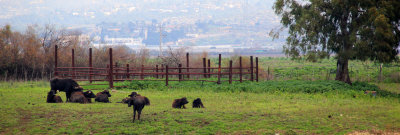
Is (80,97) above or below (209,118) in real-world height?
above

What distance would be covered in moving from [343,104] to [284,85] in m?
6.52

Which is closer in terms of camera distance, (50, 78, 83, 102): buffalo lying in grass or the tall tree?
(50, 78, 83, 102): buffalo lying in grass

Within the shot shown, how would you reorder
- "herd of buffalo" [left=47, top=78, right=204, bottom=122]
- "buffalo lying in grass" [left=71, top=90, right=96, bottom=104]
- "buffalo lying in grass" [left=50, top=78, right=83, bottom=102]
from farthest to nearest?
1. "buffalo lying in grass" [left=50, top=78, right=83, bottom=102]
2. "buffalo lying in grass" [left=71, top=90, right=96, bottom=104]
3. "herd of buffalo" [left=47, top=78, right=204, bottom=122]

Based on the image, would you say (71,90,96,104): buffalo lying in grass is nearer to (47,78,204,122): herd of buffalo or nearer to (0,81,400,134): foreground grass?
(47,78,204,122): herd of buffalo

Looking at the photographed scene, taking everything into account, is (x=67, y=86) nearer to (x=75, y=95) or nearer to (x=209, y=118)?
(x=75, y=95)

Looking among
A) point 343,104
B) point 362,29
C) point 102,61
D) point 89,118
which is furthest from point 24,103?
point 102,61

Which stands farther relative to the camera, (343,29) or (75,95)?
(343,29)

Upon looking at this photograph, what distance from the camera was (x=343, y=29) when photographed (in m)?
25.9

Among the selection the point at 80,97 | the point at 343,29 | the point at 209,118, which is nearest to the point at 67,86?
the point at 80,97

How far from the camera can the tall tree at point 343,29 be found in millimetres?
22609

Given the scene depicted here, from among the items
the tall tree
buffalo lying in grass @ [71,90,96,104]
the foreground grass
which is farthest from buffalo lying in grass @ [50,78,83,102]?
the tall tree

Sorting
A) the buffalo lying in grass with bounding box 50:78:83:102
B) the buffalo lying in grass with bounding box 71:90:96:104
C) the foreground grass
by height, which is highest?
the buffalo lying in grass with bounding box 50:78:83:102

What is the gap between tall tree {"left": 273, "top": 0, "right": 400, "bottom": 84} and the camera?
2261 cm

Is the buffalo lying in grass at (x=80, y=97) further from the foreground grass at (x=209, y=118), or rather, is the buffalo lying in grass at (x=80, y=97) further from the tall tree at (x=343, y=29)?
the tall tree at (x=343, y=29)
